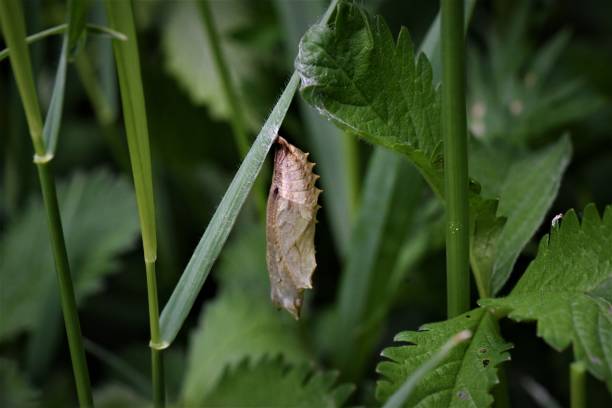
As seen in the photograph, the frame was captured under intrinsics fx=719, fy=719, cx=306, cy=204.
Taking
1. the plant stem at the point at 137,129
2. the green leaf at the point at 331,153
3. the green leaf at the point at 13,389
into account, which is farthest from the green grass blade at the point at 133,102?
the green leaf at the point at 331,153

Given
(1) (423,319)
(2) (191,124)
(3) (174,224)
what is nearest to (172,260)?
(3) (174,224)

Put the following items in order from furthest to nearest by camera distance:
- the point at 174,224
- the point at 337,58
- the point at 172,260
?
the point at 174,224 → the point at 172,260 → the point at 337,58

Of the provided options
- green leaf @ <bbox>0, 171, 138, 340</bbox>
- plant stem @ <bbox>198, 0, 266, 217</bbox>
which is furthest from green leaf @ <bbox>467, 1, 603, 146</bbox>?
green leaf @ <bbox>0, 171, 138, 340</bbox>

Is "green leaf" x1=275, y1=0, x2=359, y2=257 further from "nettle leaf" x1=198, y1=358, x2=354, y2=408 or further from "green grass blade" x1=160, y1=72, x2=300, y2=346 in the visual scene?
"green grass blade" x1=160, y1=72, x2=300, y2=346

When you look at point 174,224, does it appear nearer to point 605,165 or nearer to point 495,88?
point 495,88

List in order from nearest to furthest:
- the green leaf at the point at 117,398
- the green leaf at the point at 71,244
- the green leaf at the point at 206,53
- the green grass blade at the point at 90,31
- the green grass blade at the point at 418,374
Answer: the green grass blade at the point at 418,374, the green grass blade at the point at 90,31, the green leaf at the point at 117,398, the green leaf at the point at 71,244, the green leaf at the point at 206,53

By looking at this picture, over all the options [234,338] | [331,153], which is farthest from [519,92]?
[234,338]

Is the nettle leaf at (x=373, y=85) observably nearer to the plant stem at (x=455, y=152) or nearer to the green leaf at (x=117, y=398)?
the plant stem at (x=455, y=152)
